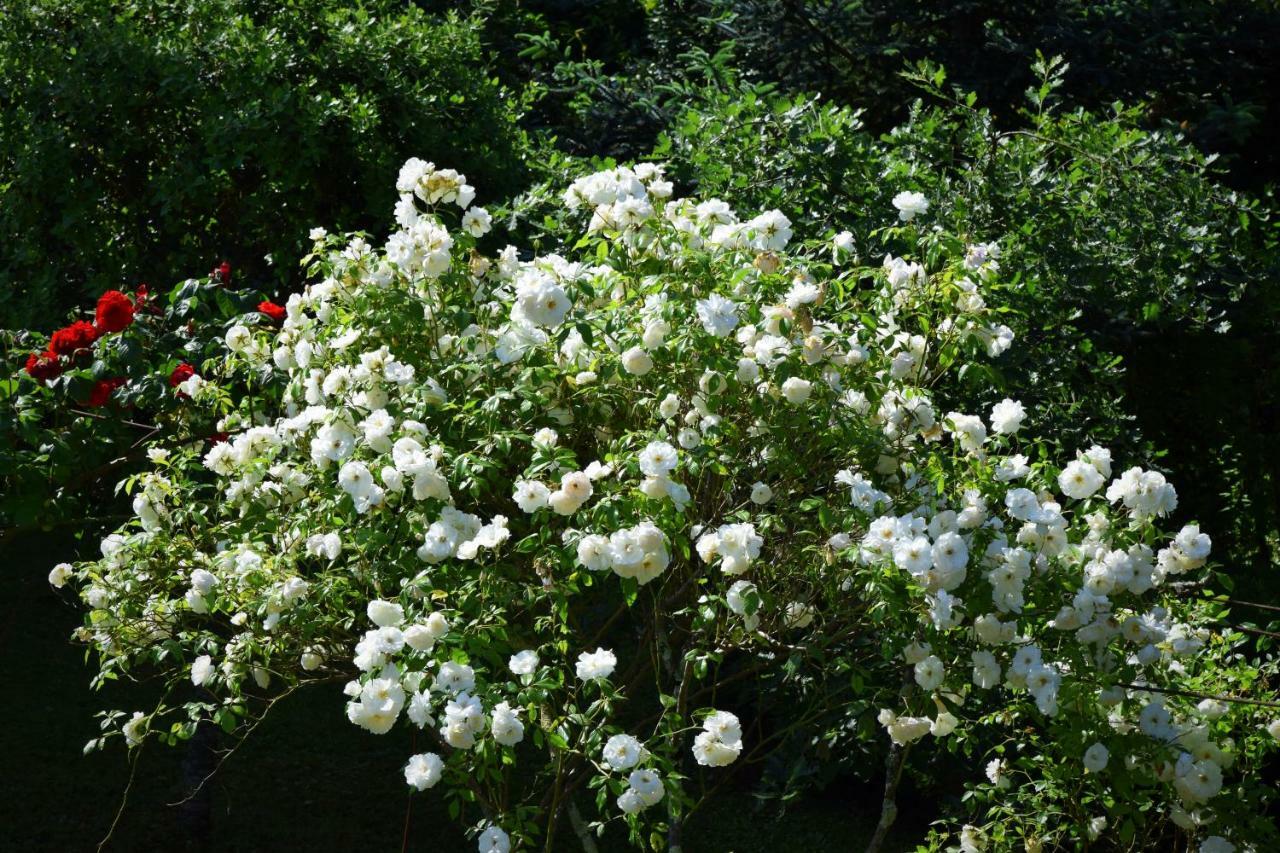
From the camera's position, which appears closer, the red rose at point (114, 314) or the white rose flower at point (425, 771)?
the white rose flower at point (425, 771)

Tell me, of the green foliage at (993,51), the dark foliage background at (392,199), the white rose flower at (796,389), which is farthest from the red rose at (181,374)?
the green foliage at (993,51)

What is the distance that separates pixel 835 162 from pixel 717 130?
0.45 meters

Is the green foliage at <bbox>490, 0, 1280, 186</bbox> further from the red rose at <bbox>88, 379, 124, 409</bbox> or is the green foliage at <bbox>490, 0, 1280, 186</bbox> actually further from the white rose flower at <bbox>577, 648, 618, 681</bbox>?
the white rose flower at <bbox>577, 648, 618, 681</bbox>

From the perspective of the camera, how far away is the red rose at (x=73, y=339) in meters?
4.06

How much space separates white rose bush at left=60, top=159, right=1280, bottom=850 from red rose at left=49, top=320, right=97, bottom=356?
27.6 inches

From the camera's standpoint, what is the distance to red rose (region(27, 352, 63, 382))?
4.06 m

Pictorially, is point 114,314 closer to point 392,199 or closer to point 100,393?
point 100,393

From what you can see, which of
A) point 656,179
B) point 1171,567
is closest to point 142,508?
point 656,179

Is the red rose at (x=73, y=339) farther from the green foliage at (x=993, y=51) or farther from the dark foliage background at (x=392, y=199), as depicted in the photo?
the green foliage at (x=993, y=51)

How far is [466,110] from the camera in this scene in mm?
5852

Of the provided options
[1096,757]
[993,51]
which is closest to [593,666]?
[1096,757]

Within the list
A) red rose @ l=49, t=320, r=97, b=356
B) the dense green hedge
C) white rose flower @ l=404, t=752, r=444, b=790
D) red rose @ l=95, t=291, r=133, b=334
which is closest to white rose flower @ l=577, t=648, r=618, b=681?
white rose flower @ l=404, t=752, r=444, b=790

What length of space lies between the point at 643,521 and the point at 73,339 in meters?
2.16

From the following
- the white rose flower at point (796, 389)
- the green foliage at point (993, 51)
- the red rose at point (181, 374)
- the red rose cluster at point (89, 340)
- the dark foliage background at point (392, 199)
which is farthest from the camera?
the green foliage at point (993, 51)
